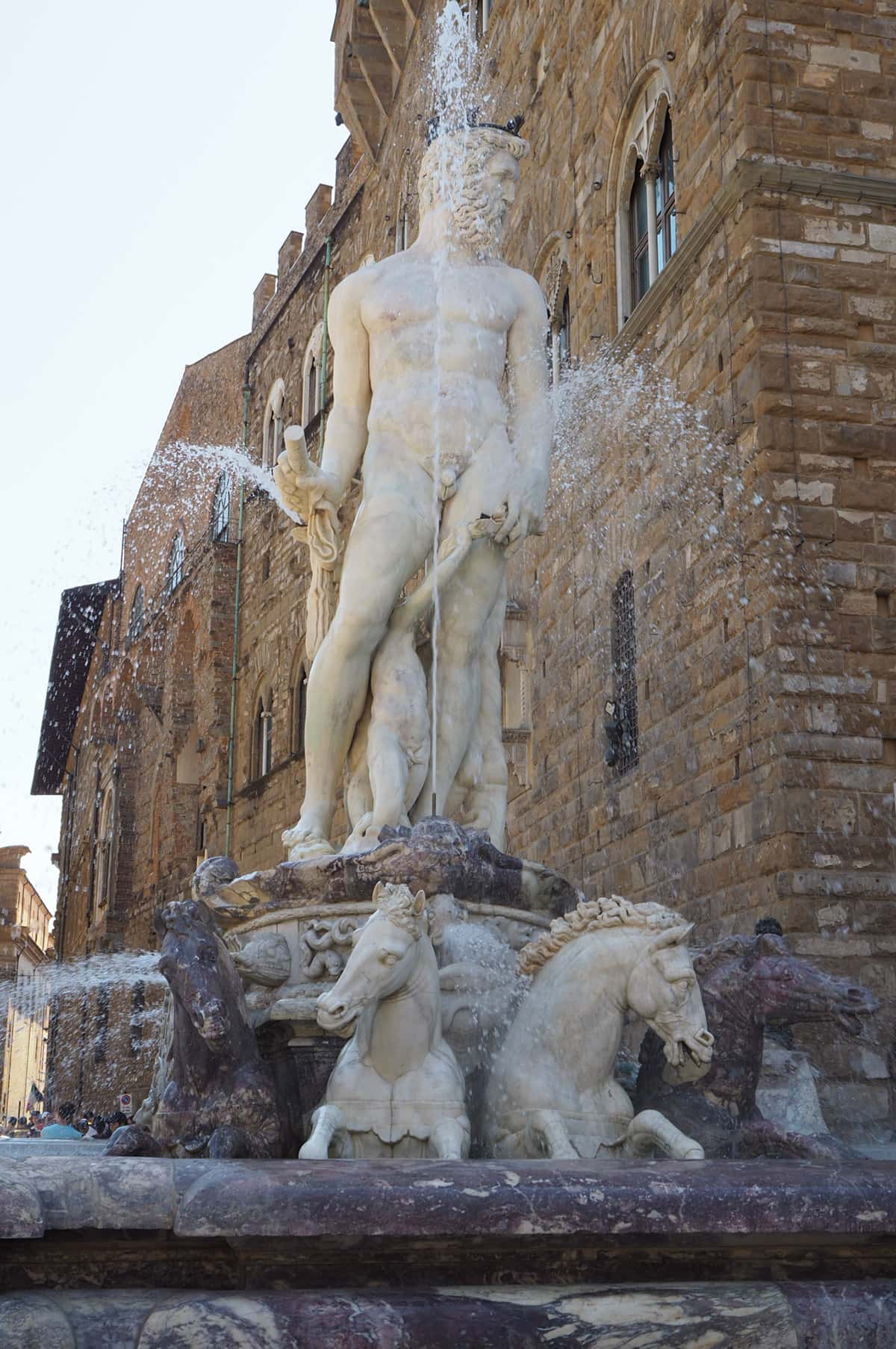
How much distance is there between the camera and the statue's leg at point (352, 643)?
220 inches

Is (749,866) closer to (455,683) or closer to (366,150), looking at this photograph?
(455,683)

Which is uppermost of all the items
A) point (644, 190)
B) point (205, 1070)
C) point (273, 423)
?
point (273, 423)

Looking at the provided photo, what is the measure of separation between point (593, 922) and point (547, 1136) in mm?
608

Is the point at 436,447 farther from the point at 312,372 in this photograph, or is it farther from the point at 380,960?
the point at 312,372

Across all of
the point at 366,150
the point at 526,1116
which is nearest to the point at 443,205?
the point at 526,1116

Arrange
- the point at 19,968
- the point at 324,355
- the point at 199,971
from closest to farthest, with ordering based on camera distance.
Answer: the point at 199,971
the point at 324,355
the point at 19,968

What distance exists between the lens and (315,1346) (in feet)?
9.16

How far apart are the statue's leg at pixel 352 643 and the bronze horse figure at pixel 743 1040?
1584 mm

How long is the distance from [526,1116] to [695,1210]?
117cm

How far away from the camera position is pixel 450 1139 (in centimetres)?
389

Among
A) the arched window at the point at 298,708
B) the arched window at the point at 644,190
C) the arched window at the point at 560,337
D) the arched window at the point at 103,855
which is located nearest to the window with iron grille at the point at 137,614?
the arched window at the point at 103,855

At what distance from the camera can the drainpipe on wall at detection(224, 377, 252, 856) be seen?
1059 inches

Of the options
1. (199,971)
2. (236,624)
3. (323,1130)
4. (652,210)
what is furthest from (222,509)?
(323,1130)

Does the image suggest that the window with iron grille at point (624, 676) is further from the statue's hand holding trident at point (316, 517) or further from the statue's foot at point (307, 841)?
the statue's foot at point (307, 841)
